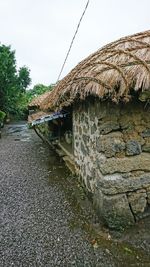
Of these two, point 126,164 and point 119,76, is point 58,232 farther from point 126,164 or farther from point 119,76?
point 119,76

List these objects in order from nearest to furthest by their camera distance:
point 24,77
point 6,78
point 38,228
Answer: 1. point 38,228
2. point 6,78
3. point 24,77

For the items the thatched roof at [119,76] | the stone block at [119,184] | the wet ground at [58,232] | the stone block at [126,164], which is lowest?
the wet ground at [58,232]

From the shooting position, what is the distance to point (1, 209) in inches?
176

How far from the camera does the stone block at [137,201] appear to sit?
3648 millimetres

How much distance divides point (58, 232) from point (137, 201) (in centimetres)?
123

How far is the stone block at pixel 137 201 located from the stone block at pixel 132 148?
0.58 metres

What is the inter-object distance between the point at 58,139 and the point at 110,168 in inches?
192

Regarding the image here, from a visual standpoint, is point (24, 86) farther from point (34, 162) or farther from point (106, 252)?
point (106, 252)

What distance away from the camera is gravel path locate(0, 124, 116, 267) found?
10.0 ft

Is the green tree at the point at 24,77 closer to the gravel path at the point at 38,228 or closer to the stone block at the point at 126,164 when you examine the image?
the gravel path at the point at 38,228

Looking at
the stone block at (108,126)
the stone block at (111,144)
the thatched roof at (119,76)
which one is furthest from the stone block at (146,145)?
the thatched roof at (119,76)

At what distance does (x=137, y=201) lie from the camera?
12.1ft

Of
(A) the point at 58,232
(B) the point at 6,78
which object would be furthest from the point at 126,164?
(B) the point at 6,78

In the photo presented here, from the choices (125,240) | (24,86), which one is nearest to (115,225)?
(125,240)
